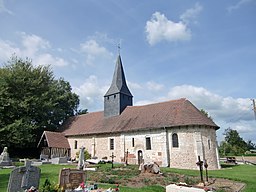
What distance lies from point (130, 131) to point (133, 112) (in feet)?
11.4

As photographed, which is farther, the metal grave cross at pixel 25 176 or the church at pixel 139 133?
the church at pixel 139 133

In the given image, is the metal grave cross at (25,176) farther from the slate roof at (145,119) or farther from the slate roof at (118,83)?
the slate roof at (118,83)

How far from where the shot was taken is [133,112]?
95.2 feet

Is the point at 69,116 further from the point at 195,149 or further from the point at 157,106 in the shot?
the point at 195,149

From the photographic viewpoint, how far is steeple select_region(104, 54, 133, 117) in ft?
101

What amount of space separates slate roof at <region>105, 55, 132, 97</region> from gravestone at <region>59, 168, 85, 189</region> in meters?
21.5

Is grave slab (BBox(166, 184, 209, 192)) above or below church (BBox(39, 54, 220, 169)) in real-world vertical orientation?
below

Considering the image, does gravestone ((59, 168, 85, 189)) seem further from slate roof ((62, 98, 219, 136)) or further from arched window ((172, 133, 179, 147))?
arched window ((172, 133, 179, 147))

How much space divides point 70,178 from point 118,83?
2329cm

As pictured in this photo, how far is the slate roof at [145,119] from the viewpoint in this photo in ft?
77.4

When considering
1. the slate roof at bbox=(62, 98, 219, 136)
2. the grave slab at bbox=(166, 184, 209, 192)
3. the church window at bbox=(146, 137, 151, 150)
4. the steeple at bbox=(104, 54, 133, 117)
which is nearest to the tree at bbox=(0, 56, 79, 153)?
the slate roof at bbox=(62, 98, 219, 136)

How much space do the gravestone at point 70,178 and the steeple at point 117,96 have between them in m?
20.6

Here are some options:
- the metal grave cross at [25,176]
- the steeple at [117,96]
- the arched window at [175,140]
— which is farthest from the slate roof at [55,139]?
the metal grave cross at [25,176]

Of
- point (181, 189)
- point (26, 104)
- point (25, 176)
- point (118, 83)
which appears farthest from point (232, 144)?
point (25, 176)
